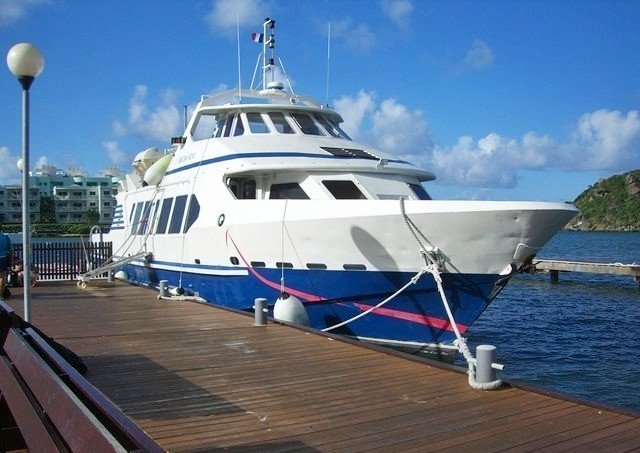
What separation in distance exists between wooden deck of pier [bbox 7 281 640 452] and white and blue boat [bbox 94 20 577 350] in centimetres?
182

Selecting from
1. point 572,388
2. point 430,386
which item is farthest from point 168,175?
point 430,386

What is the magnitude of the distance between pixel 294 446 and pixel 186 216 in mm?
10121

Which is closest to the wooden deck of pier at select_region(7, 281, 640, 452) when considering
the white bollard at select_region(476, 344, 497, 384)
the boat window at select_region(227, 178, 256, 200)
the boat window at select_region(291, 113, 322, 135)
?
the white bollard at select_region(476, 344, 497, 384)

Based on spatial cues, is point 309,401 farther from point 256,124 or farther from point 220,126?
point 220,126

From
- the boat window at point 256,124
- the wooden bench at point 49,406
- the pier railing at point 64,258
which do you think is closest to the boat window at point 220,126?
the boat window at point 256,124

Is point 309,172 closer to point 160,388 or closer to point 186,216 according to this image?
point 186,216

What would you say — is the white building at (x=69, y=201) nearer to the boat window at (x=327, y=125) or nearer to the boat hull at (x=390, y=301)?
the boat window at (x=327, y=125)

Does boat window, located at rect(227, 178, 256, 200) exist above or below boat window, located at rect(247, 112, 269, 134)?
below

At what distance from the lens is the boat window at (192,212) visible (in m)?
13.8

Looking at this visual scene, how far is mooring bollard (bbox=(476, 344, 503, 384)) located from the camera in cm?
600

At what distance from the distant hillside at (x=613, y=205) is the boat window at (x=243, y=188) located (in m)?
153

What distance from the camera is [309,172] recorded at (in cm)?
1225

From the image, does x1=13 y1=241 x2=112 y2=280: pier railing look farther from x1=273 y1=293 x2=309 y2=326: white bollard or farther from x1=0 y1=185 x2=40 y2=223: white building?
x1=0 y1=185 x2=40 y2=223: white building

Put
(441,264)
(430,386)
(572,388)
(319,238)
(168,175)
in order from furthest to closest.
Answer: (168,175)
(572,388)
(319,238)
(441,264)
(430,386)
